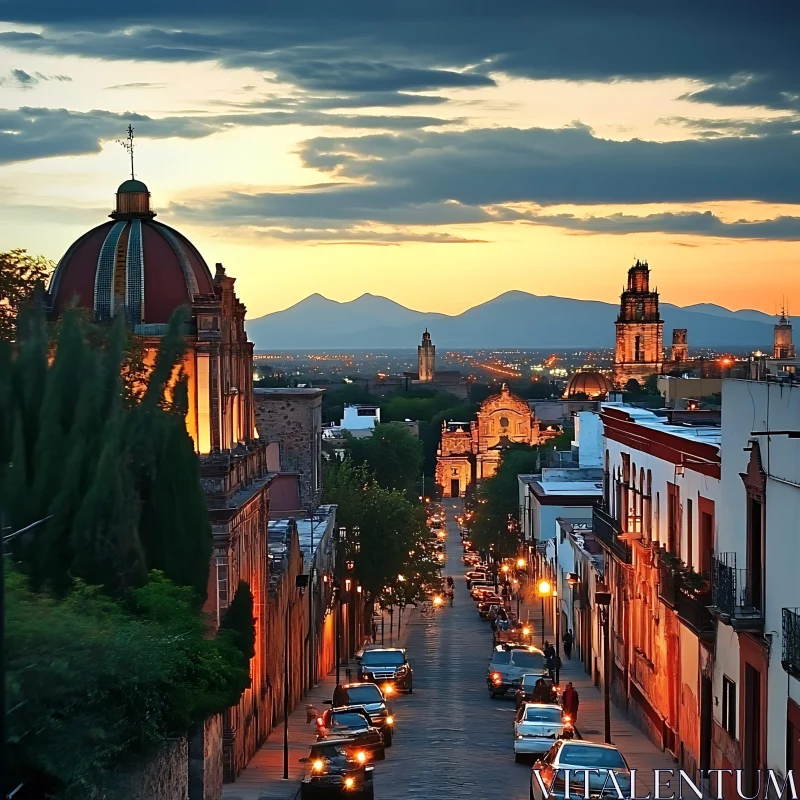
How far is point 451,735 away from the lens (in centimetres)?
3734

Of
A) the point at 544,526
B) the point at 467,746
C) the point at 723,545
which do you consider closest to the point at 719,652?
the point at 723,545

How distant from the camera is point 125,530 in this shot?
24000 mm

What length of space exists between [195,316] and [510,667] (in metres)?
15.5

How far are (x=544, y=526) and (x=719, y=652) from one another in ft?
157

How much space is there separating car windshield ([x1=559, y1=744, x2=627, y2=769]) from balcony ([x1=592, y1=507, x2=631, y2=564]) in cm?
1601

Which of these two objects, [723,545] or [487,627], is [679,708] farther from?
[487,627]

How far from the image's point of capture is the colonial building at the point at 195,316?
35000 mm

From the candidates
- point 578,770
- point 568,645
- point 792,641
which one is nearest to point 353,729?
point 578,770

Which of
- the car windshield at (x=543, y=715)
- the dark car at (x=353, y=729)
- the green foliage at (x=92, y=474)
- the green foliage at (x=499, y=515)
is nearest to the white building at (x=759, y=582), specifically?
the car windshield at (x=543, y=715)

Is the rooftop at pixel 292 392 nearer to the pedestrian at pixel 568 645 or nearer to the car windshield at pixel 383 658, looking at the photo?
the pedestrian at pixel 568 645

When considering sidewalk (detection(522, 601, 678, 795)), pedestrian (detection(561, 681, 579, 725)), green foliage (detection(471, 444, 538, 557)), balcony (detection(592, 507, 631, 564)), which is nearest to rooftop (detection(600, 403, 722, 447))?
balcony (detection(592, 507, 631, 564))

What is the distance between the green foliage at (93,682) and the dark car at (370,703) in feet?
39.5

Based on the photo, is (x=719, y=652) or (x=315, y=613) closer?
(x=719, y=652)

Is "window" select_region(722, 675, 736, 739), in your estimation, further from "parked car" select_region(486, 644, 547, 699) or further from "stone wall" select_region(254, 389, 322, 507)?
"stone wall" select_region(254, 389, 322, 507)
